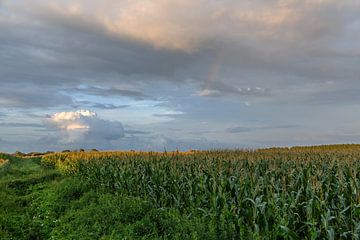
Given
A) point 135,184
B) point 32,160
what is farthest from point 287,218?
point 32,160

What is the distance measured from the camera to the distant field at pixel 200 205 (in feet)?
32.4

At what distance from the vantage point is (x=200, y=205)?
1330cm

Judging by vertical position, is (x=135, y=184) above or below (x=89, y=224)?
above

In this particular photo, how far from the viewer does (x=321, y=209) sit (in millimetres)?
9664

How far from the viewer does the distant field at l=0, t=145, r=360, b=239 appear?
9.87m

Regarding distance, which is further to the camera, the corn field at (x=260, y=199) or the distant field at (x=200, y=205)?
the distant field at (x=200, y=205)

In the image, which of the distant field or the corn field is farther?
the distant field

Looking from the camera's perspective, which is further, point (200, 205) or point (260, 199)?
point (200, 205)

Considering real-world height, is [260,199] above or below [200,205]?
above

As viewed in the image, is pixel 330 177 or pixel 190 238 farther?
pixel 330 177

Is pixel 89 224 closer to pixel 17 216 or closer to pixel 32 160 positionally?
pixel 17 216

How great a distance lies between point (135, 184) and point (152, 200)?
2421 millimetres

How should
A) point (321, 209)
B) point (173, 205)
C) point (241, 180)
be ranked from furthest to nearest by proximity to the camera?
point (173, 205) < point (241, 180) < point (321, 209)

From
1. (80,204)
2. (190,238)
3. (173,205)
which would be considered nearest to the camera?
(190,238)
